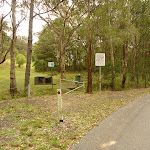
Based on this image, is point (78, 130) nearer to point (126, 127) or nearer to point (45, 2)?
point (126, 127)

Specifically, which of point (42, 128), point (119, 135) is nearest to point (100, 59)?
point (119, 135)

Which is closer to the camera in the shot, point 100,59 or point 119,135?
point 119,135

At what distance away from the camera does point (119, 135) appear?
189 inches

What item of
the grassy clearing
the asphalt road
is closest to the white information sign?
the grassy clearing

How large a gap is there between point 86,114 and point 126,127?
6.63 ft

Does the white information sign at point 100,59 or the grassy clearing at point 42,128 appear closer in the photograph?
the grassy clearing at point 42,128

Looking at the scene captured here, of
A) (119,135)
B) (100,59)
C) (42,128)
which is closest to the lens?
(119,135)

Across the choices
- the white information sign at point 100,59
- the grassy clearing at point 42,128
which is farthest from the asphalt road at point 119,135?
the white information sign at point 100,59

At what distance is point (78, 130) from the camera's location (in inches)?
208

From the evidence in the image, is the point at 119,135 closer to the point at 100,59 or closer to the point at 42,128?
the point at 42,128

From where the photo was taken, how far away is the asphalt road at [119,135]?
4.11 m

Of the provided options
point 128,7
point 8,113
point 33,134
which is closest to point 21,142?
point 33,134

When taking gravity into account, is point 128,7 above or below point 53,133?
above

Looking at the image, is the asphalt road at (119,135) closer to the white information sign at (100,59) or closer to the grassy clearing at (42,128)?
the grassy clearing at (42,128)
